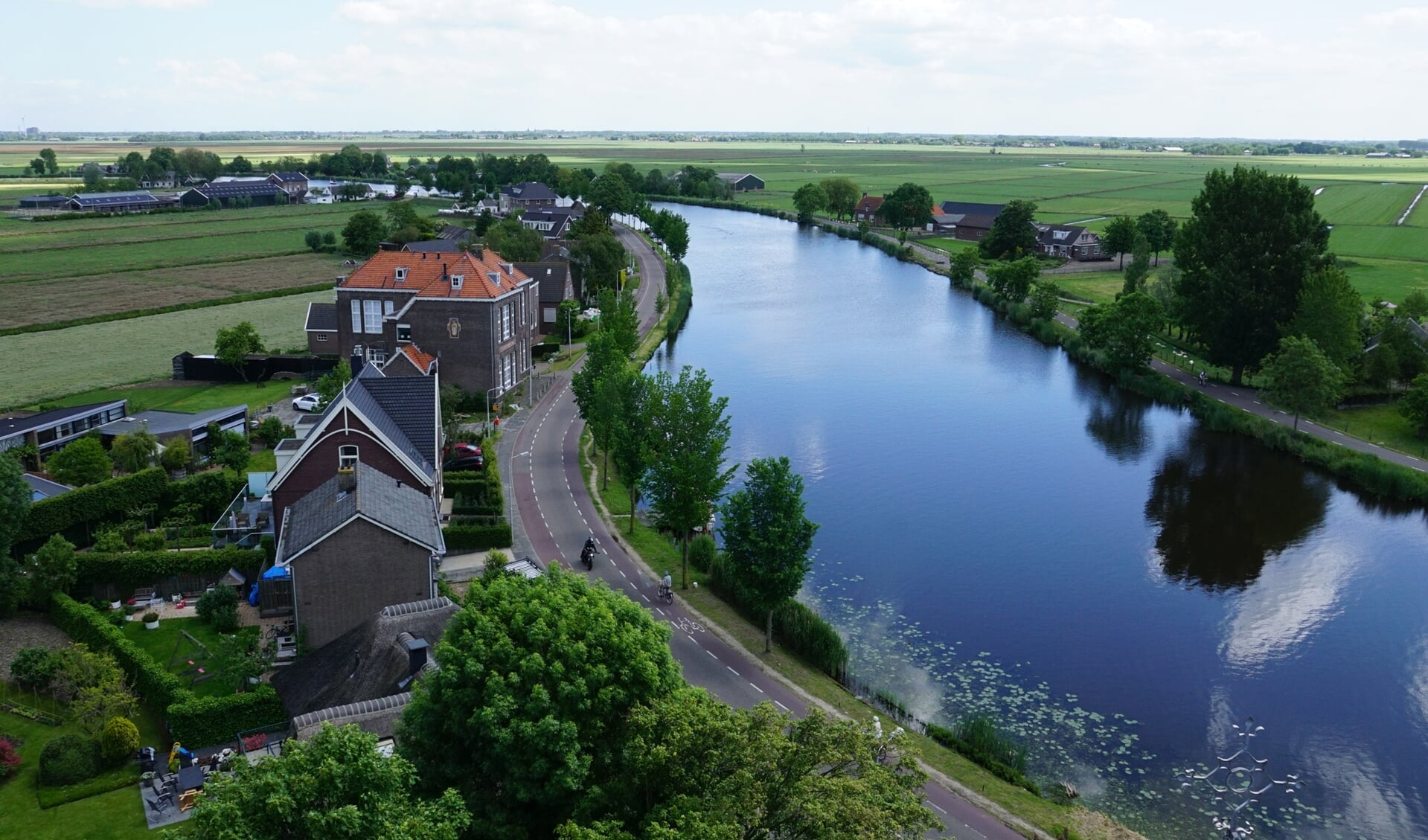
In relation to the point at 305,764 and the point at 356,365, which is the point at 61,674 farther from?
the point at 356,365

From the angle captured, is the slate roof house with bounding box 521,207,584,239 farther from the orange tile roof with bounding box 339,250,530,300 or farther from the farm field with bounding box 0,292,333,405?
the orange tile roof with bounding box 339,250,530,300

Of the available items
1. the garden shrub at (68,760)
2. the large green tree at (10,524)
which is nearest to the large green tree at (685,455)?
the garden shrub at (68,760)

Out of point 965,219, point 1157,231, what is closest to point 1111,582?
point 1157,231

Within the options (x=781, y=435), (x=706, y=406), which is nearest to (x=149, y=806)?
(x=706, y=406)

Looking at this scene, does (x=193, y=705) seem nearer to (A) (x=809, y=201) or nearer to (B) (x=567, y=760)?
(B) (x=567, y=760)

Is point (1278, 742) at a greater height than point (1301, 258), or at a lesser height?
lesser

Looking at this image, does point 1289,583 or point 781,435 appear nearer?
point 1289,583

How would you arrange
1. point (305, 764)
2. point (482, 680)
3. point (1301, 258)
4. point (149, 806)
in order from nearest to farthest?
1. point (305, 764)
2. point (482, 680)
3. point (149, 806)
4. point (1301, 258)
